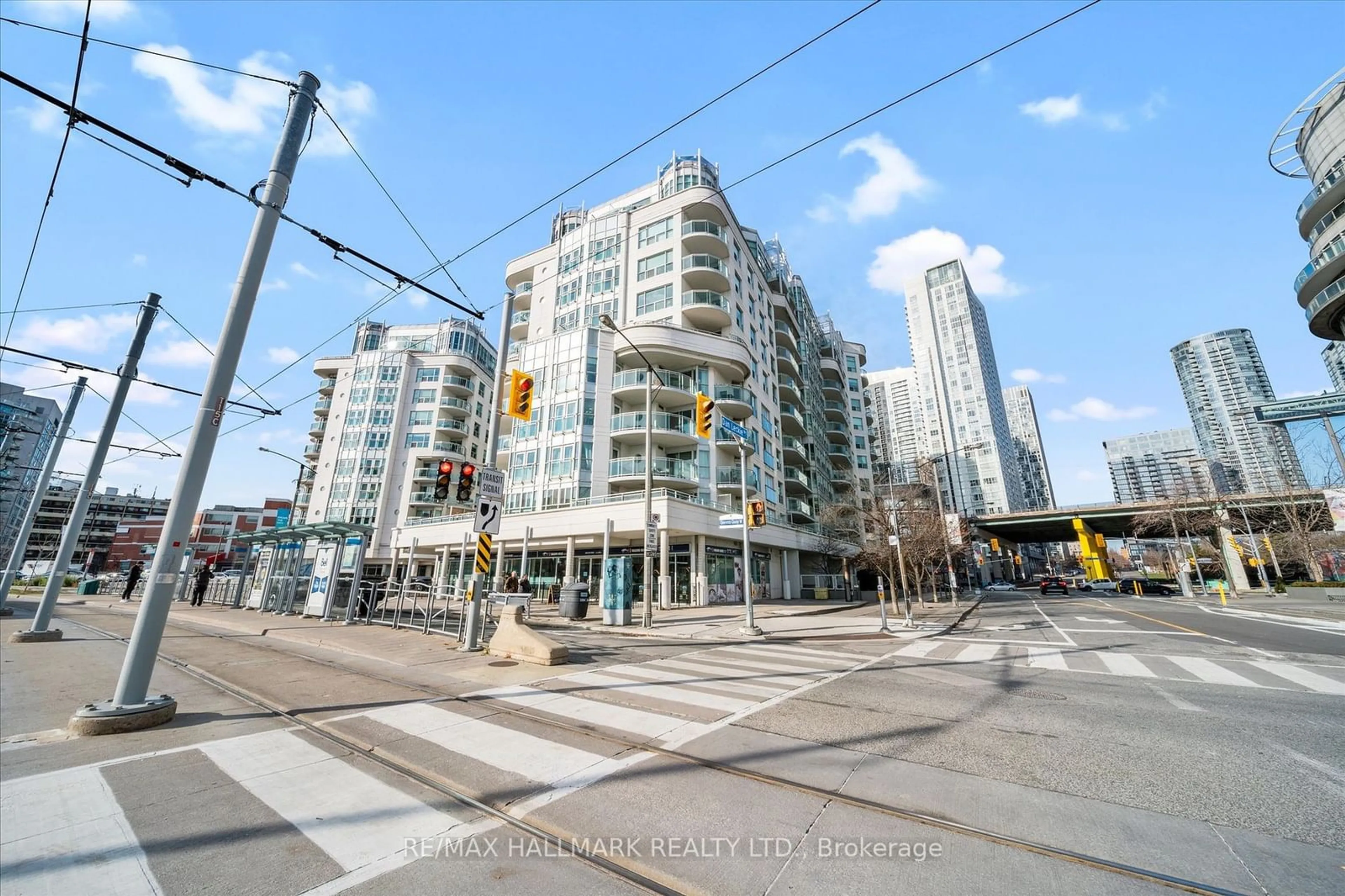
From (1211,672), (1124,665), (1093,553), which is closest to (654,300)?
(1124,665)

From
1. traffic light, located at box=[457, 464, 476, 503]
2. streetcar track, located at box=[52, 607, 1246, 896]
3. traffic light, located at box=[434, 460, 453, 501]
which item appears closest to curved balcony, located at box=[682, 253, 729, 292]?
traffic light, located at box=[457, 464, 476, 503]

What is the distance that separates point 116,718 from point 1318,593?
52278 mm

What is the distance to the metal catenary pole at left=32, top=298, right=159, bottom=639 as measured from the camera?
1215 cm

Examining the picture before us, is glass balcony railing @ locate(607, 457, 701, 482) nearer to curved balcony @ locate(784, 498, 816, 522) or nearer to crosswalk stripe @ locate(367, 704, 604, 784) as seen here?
curved balcony @ locate(784, 498, 816, 522)

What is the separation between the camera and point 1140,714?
6344mm

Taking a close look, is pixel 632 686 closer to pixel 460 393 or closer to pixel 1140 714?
pixel 1140 714

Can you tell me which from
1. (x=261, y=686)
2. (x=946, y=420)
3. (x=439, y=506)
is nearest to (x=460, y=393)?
(x=439, y=506)

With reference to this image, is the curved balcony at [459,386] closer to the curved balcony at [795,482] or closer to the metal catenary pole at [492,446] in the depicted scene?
the curved balcony at [795,482]

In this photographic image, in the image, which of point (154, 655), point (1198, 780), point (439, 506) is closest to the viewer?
point (1198, 780)

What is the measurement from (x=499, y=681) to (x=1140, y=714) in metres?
9.21

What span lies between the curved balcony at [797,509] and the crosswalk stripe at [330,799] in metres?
41.3

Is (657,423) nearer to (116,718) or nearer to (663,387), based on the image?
(663,387)

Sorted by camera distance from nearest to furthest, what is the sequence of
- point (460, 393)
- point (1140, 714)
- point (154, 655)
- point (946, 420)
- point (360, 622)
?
1. point (154, 655)
2. point (1140, 714)
3. point (360, 622)
4. point (460, 393)
5. point (946, 420)

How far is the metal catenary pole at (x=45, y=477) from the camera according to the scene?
48.3 ft
